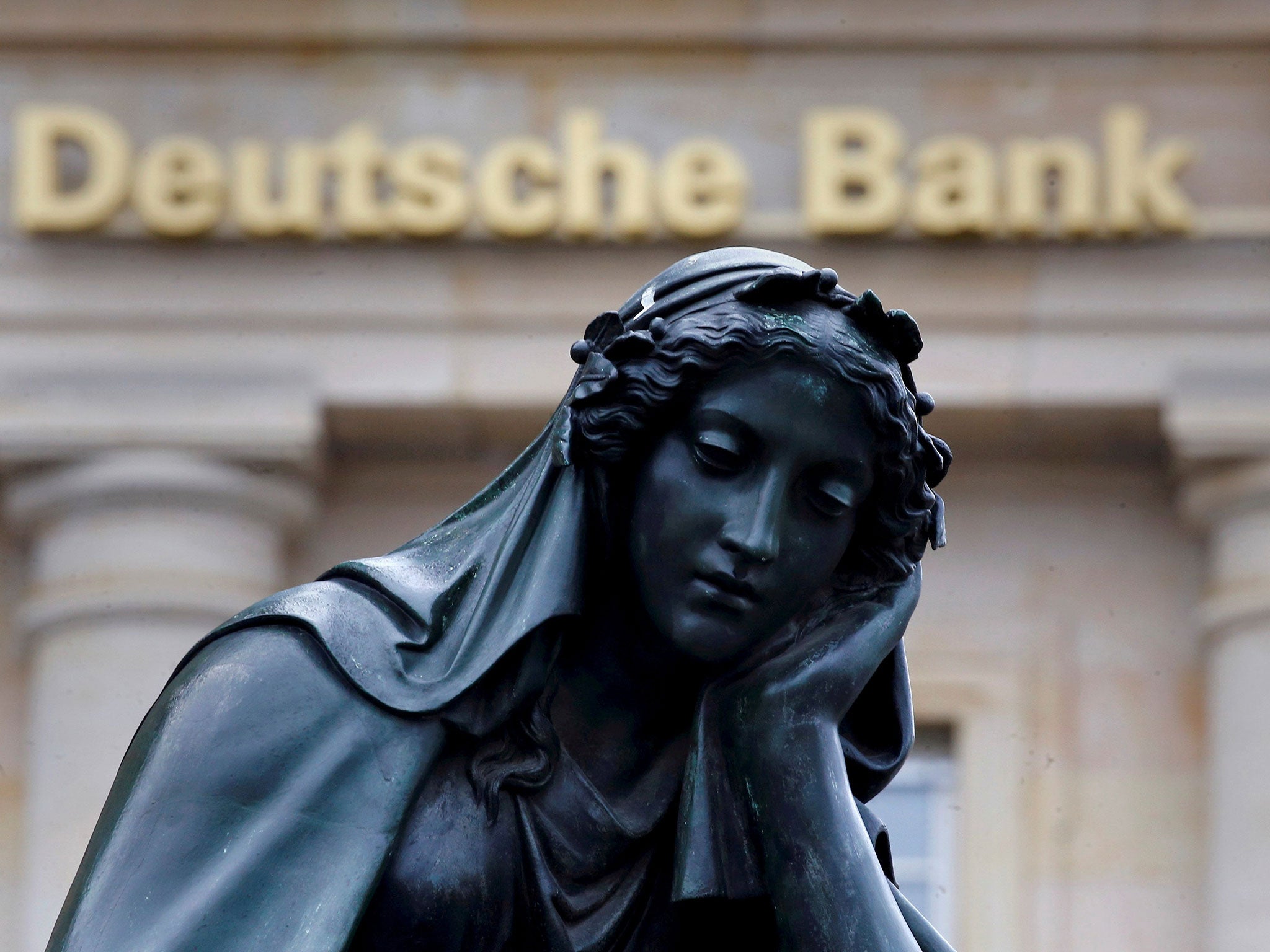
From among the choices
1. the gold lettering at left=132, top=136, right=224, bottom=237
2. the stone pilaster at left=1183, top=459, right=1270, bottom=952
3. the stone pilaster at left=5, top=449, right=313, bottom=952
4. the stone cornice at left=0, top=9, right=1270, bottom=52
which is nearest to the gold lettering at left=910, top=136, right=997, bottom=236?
the stone cornice at left=0, top=9, right=1270, bottom=52

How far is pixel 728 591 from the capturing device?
3326 millimetres

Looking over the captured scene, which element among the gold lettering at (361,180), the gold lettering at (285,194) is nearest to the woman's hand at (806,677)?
the gold lettering at (361,180)

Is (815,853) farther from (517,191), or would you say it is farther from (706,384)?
(517,191)

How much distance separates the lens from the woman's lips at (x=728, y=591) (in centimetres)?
332

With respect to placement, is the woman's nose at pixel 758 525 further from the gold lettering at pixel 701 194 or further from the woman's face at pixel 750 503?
the gold lettering at pixel 701 194

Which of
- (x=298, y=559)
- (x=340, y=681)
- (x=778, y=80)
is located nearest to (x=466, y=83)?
(x=778, y=80)

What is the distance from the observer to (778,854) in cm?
334

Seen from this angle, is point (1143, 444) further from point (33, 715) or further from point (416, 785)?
point (416, 785)

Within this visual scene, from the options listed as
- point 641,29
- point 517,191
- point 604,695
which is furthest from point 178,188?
point 604,695

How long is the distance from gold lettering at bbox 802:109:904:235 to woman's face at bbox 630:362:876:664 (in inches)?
466

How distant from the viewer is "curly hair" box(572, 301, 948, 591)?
335 cm

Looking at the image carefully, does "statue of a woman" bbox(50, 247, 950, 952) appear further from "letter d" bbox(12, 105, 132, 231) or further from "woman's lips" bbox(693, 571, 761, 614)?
"letter d" bbox(12, 105, 132, 231)

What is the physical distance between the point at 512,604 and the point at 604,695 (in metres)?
0.16

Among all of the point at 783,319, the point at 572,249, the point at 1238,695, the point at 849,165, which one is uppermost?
the point at 849,165
